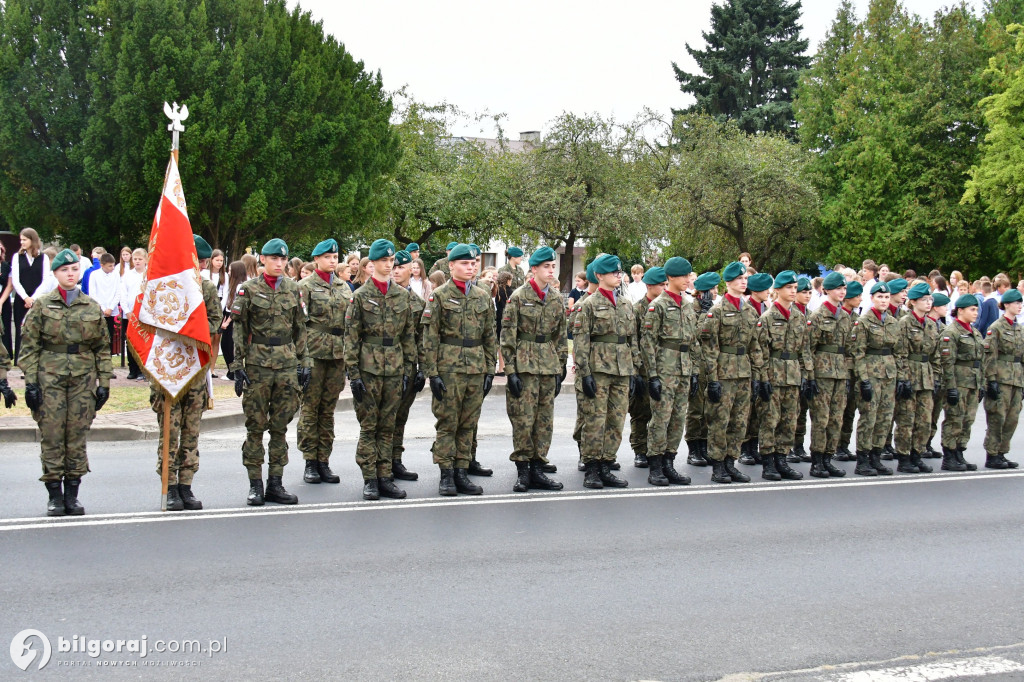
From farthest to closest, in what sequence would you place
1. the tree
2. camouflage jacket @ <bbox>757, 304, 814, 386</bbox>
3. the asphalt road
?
the tree, camouflage jacket @ <bbox>757, 304, 814, 386</bbox>, the asphalt road

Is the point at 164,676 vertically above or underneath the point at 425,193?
underneath

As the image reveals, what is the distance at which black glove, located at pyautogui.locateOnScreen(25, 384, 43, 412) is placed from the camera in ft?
24.9

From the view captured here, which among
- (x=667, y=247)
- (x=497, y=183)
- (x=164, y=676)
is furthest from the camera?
(x=667, y=247)

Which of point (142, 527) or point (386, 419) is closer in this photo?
point (142, 527)

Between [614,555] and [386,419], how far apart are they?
273 centimetres

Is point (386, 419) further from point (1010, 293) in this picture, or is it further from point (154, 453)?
point (1010, 293)

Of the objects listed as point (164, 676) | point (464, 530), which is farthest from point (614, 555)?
point (164, 676)

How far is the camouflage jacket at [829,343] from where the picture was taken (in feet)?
34.8

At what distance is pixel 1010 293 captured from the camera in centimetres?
1151

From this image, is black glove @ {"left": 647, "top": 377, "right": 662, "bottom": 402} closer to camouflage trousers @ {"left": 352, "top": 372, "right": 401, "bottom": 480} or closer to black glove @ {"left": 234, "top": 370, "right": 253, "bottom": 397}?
camouflage trousers @ {"left": 352, "top": 372, "right": 401, "bottom": 480}

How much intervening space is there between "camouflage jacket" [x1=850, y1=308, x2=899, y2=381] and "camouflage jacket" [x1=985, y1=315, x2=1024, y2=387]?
51.1 inches

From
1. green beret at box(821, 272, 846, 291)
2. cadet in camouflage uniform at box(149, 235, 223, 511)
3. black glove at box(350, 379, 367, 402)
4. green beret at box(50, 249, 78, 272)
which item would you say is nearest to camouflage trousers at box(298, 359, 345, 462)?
black glove at box(350, 379, 367, 402)

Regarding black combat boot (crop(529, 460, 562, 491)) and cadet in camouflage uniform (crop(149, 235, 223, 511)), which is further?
black combat boot (crop(529, 460, 562, 491))

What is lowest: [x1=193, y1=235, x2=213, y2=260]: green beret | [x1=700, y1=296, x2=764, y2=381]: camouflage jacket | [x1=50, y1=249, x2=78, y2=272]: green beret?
[x1=700, y1=296, x2=764, y2=381]: camouflage jacket
